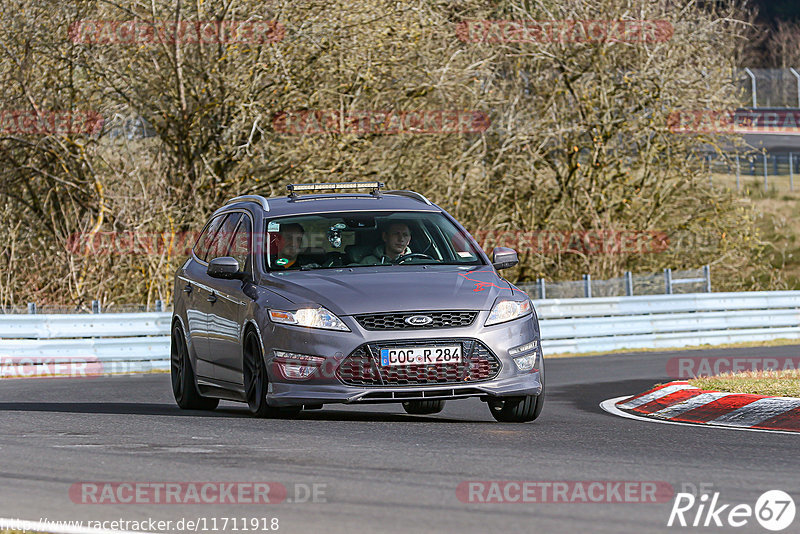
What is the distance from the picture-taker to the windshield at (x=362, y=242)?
1109cm

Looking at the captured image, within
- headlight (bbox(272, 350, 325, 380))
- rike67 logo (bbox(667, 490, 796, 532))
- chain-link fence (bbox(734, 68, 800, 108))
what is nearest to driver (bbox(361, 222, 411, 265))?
headlight (bbox(272, 350, 325, 380))

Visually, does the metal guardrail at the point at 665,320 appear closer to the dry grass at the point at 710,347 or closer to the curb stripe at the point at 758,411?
the dry grass at the point at 710,347

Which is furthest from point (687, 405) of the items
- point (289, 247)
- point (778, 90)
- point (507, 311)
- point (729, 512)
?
point (778, 90)

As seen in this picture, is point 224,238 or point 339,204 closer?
point 339,204

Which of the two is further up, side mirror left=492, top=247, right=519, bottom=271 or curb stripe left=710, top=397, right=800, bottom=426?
side mirror left=492, top=247, right=519, bottom=271

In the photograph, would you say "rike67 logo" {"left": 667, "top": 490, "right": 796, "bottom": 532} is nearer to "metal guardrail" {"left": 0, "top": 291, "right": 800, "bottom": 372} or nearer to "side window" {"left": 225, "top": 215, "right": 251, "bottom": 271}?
"side window" {"left": 225, "top": 215, "right": 251, "bottom": 271}

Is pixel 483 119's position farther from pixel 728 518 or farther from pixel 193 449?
pixel 728 518

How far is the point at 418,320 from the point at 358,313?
1.37 ft

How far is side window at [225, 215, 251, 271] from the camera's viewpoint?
11.4m

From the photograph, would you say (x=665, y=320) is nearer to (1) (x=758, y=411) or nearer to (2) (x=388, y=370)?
(1) (x=758, y=411)

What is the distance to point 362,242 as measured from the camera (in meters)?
11.2

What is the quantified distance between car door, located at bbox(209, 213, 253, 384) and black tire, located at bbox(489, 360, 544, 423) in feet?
6.56

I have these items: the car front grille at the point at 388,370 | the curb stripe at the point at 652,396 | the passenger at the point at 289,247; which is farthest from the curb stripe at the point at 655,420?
the passenger at the point at 289,247

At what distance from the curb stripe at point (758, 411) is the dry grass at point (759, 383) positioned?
0.71 metres
